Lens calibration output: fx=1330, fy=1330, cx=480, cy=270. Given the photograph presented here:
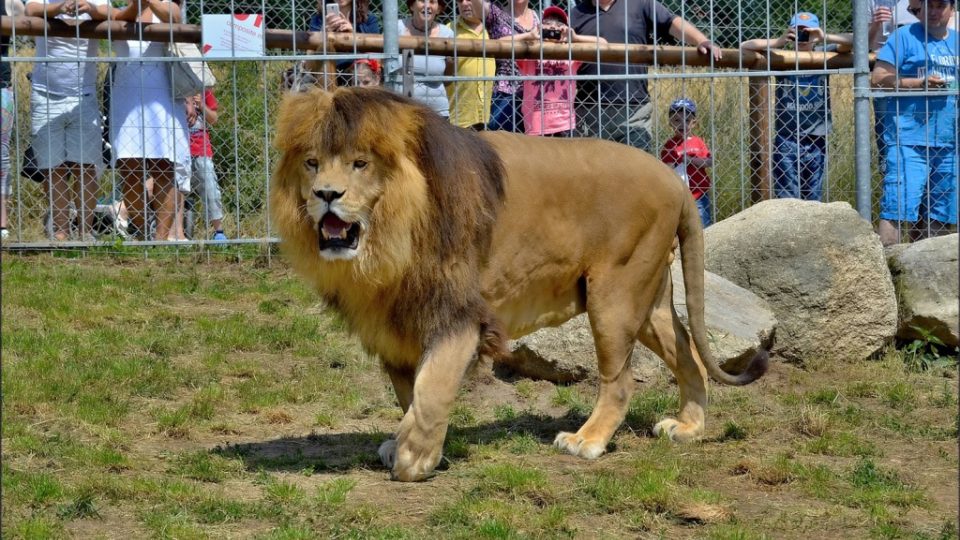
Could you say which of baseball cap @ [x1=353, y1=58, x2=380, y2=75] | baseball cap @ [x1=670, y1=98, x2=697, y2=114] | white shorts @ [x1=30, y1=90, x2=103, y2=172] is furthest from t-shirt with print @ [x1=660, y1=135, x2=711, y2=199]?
white shorts @ [x1=30, y1=90, x2=103, y2=172]

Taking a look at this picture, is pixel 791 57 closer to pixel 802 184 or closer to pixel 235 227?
pixel 802 184

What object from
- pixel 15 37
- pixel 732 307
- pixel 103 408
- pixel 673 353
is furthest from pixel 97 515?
pixel 15 37

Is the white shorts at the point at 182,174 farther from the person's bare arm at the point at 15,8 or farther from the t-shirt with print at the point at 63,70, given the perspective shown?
the person's bare arm at the point at 15,8

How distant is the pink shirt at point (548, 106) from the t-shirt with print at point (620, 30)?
0.16m

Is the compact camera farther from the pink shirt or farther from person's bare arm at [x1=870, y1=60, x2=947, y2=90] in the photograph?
person's bare arm at [x1=870, y1=60, x2=947, y2=90]

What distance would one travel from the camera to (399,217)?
17.4 ft

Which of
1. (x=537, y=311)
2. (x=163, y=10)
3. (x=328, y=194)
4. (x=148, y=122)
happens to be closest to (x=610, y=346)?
(x=537, y=311)

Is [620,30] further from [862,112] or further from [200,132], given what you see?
[200,132]

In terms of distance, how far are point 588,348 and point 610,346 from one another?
1323 millimetres

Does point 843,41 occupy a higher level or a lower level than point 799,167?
higher

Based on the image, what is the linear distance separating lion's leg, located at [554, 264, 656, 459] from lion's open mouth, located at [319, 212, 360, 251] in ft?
4.47

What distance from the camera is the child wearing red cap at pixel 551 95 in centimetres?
930

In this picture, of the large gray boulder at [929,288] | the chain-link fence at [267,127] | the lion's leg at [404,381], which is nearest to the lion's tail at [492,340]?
the lion's leg at [404,381]

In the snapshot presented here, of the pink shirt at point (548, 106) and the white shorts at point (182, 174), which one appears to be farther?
the white shorts at point (182, 174)
